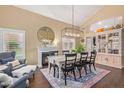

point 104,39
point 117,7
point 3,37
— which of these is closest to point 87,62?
point 104,39

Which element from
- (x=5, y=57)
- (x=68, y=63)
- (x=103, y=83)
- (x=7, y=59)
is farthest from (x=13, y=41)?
(x=103, y=83)

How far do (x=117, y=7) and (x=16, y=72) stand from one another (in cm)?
540

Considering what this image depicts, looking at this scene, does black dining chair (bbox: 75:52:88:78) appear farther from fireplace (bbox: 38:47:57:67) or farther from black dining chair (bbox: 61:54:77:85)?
fireplace (bbox: 38:47:57:67)

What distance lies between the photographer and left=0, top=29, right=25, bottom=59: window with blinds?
5.17 metres

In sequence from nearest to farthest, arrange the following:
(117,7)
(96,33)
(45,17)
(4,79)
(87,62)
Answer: (4,79) → (87,62) → (117,7) → (45,17) → (96,33)

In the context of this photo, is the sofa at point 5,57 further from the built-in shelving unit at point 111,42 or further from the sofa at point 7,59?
the built-in shelving unit at point 111,42

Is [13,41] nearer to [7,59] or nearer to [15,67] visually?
[7,59]

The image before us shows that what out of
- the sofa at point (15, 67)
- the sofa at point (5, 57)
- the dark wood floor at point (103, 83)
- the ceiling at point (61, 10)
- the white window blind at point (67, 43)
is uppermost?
the ceiling at point (61, 10)

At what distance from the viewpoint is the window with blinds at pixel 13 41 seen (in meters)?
5.17

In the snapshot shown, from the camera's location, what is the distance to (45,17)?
6.60 metres

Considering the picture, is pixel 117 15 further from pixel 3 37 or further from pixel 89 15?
pixel 3 37

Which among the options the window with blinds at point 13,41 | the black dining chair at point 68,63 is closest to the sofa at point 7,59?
the window with blinds at point 13,41

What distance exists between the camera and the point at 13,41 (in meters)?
5.62

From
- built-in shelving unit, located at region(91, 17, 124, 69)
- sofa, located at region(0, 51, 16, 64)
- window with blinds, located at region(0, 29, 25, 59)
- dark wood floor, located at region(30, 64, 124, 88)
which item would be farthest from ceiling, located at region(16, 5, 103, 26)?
dark wood floor, located at region(30, 64, 124, 88)
